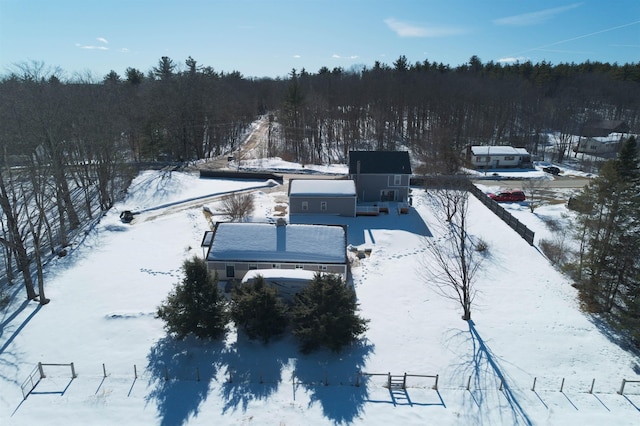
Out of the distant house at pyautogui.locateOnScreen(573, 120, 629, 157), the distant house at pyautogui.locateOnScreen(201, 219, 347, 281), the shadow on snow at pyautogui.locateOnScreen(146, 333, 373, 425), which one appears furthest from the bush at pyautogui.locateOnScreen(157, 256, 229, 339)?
the distant house at pyautogui.locateOnScreen(573, 120, 629, 157)

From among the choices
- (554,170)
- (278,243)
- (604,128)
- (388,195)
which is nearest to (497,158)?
(554,170)

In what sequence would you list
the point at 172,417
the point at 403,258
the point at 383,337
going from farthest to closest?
the point at 403,258, the point at 383,337, the point at 172,417

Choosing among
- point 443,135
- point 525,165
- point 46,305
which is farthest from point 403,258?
point 525,165

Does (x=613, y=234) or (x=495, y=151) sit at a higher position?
(x=495, y=151)

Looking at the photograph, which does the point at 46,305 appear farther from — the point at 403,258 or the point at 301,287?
the point at 403,258

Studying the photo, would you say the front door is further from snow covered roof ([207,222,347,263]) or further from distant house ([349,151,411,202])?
snow covered roof ([207,222,347,263])

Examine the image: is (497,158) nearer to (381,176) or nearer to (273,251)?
(381,176)

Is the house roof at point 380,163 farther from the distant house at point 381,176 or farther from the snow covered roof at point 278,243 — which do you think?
the snow covered roof at point 278,243

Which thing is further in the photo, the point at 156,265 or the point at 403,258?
the point at 403,258
